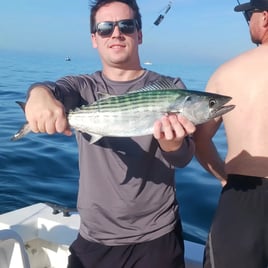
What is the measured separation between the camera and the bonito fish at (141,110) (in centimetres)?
251

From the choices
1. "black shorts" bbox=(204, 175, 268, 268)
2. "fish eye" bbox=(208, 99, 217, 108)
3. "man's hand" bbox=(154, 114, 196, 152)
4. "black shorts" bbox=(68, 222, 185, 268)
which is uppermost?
"fish eye" bbox=(208, 99, 217, 108)

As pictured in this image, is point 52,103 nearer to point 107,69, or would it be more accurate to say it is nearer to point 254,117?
point 107,69

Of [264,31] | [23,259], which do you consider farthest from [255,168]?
[23,259]

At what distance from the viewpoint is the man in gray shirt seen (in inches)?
107

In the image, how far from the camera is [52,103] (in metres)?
2.51

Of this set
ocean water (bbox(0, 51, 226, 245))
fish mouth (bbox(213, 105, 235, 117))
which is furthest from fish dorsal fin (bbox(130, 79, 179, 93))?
ocean water (bbox(0, 51, 226, 245))

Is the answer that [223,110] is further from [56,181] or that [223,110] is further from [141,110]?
[56,181]

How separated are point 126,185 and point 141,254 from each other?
444 mm

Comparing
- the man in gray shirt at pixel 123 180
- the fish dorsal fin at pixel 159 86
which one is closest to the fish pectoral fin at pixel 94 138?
the man in gray shirt at pixel 123 180

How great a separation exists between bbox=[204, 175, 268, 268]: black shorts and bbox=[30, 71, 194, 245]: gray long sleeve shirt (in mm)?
309

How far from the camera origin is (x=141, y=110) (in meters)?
2.54

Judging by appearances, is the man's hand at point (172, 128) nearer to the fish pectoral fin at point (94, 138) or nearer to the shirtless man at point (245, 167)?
the fish pectoral fin at point (94, 138)

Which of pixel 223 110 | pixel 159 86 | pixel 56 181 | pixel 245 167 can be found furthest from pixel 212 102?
pixel 56 181

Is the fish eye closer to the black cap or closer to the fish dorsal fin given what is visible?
the fish dorsal fin
